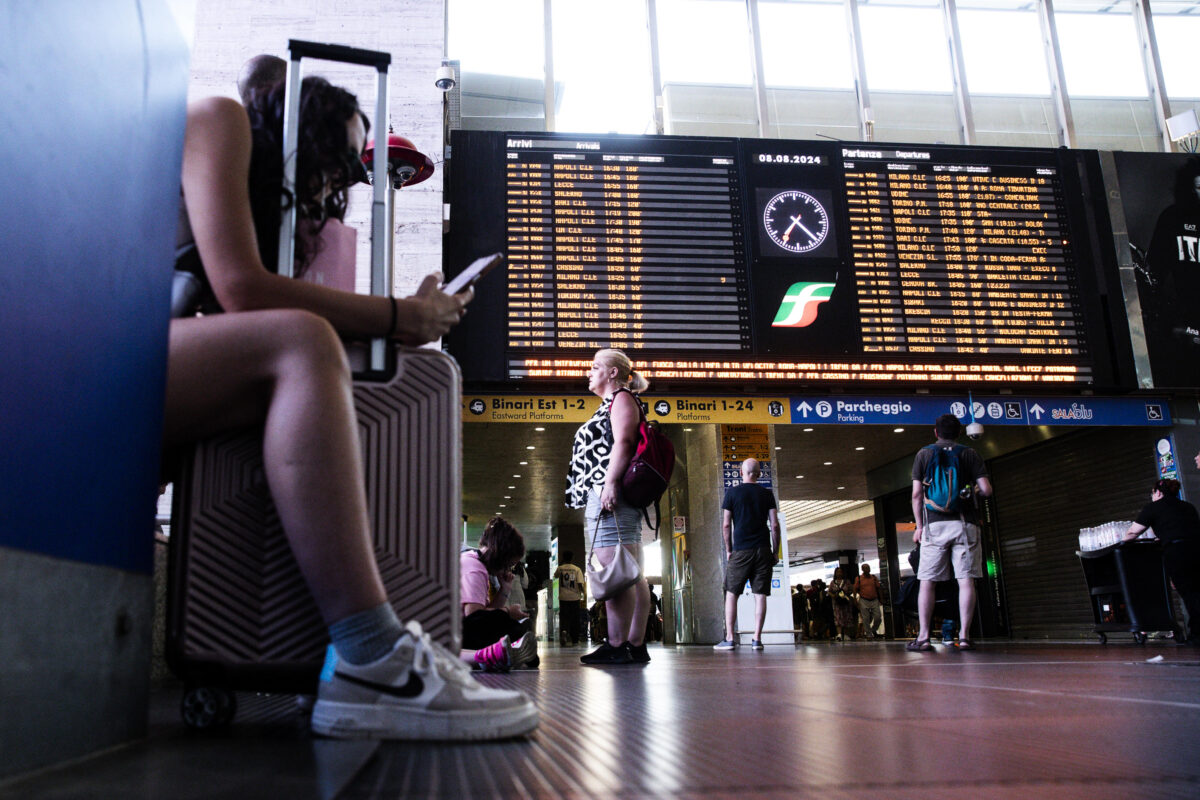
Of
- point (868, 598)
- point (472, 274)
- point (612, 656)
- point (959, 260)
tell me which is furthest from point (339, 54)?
point (868, 598)

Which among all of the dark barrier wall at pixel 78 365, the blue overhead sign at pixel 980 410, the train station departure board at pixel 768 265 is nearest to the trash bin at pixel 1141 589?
the blue overhead sign at pixel 980 410

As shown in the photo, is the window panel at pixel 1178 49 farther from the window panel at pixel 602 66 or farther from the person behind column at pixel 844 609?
the person behind column at pixel 844 609

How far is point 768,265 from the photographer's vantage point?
8.06 m

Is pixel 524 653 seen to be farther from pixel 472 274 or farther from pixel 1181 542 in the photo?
pixel 1181 542

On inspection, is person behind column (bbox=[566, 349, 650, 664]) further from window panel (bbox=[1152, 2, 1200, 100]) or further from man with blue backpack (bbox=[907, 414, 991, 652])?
window panel (bbox=[1152, 2, 1200, 100])

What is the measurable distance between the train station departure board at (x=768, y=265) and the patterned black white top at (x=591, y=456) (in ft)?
11.7

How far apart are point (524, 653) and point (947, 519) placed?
9.74 ft

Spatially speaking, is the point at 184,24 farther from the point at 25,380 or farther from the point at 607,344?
the point at 607,344

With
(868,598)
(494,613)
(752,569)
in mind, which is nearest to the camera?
(494,613)

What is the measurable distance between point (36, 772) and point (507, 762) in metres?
0.41

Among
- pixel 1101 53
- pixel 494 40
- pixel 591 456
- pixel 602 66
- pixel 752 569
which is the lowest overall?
pixel 752 569

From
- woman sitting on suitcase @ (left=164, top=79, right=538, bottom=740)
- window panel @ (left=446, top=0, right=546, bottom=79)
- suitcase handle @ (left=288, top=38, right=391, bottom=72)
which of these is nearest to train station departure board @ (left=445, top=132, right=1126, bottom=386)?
window panel @ (left=446, top=0, right=546, bottom=79)

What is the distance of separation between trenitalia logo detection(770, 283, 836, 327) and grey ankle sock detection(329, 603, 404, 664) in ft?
23.5

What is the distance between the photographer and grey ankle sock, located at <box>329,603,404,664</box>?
3.55ft
